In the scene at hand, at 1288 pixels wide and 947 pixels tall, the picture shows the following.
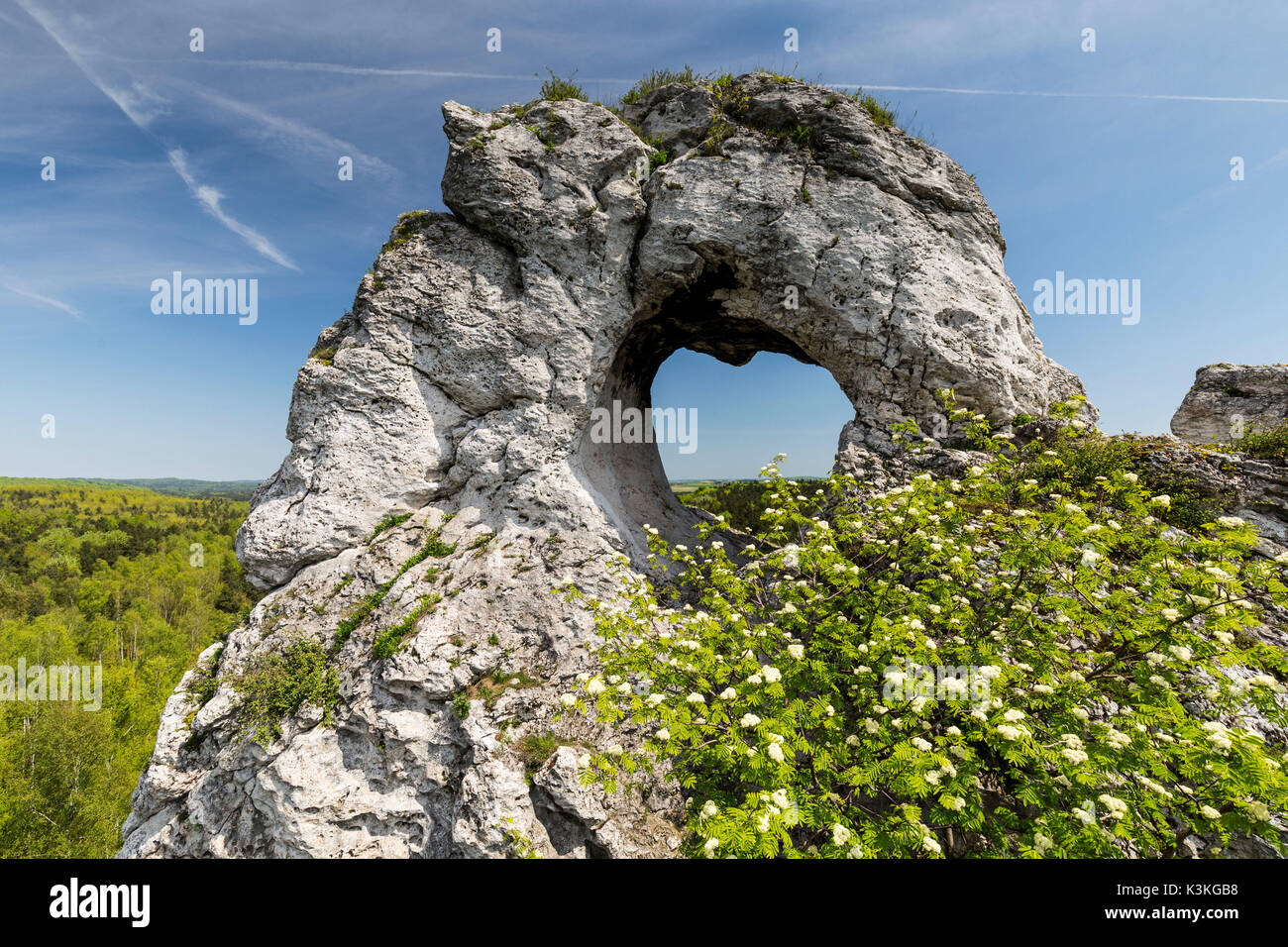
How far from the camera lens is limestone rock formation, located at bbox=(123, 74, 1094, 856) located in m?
9.05

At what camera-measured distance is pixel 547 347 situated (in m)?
10.8

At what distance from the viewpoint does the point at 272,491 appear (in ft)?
A: 34.4

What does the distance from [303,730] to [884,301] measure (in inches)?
542

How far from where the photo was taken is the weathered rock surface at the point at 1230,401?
1105cm

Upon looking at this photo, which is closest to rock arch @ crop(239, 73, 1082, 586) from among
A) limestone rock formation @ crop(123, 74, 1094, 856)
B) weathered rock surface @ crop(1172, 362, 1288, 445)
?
limestone rock formation @ crop(123, 74, 1094, 856)

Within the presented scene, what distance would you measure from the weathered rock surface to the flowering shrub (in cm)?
686
